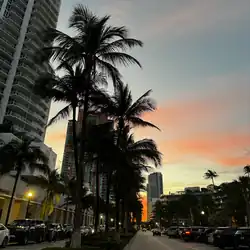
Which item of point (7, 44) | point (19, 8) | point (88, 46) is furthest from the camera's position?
point (19, 8)

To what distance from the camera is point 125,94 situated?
2350cm

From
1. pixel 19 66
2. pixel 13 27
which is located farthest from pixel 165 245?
pixel 13 27

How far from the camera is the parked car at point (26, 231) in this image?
23172mm

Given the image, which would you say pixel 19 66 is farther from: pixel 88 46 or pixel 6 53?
pixel 88 46

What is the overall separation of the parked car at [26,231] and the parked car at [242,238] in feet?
53.8

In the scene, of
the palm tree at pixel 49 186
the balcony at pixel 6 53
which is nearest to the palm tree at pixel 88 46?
the palm tree at pixel 49 186

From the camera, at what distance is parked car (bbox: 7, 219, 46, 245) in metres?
23.2

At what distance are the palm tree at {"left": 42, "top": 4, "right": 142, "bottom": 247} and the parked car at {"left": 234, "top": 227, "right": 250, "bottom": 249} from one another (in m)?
14.0

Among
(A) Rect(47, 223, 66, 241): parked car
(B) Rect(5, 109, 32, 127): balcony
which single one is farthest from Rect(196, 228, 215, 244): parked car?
(B) Rect(5, 109, 32, 127): balcony

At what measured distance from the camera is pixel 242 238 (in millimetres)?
21125

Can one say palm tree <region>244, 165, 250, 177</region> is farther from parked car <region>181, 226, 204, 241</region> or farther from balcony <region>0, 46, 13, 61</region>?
balcony <region>0, 46, 13, 61</region>

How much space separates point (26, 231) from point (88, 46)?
1693cm

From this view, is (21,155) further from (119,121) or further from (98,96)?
(98,96)

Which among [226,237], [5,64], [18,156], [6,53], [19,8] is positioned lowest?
[226,237]
